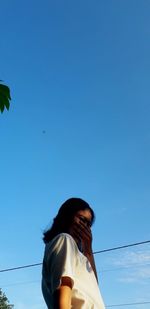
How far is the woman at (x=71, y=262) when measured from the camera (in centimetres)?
153

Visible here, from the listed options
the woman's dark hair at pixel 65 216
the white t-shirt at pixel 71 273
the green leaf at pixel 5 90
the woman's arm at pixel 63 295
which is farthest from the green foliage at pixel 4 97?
the woman's arm at pixel 63 295

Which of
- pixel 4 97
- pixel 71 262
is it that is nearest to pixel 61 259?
pixel 71 262

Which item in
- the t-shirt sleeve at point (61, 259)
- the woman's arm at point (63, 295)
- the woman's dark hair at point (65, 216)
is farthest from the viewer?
the woman's dark hair at point (65, 216)

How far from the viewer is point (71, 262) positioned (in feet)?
5.28

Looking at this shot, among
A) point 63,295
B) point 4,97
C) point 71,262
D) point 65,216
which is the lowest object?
point 63,295

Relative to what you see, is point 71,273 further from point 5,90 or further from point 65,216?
point 5,90

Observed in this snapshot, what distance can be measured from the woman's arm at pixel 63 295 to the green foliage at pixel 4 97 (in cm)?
83

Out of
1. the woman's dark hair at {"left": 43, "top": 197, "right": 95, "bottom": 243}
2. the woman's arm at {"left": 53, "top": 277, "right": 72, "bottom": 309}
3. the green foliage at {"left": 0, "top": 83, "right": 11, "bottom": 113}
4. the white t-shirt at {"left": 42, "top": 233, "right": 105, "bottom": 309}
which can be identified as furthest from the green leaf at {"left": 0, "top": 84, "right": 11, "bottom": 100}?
the woman's arm at {"left": 53, "top": 277, "right": 72, "bottom": 309}

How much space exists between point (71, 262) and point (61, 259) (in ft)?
0.14

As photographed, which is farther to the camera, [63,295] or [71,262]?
[71,262]

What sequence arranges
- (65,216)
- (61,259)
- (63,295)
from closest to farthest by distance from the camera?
(63,295)
(61,259)
(65,216)

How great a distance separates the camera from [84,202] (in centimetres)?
192

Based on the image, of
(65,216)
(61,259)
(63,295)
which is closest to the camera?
(63,295)

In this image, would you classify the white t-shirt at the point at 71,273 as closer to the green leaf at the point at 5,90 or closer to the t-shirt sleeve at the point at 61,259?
the t-shirt sleeve at the point at 61,259
